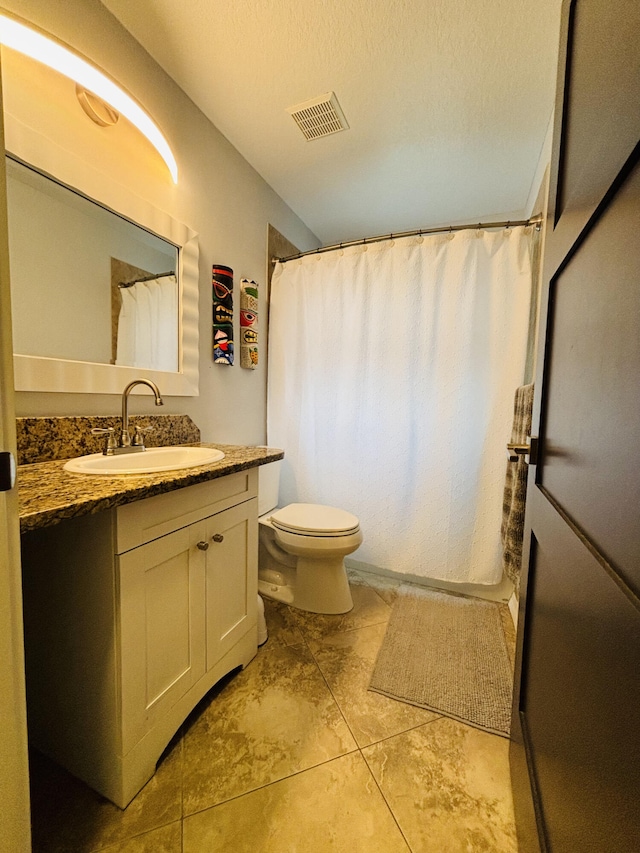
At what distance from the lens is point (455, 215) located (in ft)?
7.29

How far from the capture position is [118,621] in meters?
0.77

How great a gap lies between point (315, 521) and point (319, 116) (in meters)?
1.88

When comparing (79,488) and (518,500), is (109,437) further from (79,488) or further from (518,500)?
(518,500)

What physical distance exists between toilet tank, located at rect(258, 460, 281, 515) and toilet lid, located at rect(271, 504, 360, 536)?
136 mm

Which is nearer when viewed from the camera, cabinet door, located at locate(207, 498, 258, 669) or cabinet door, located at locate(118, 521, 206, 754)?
cabinet door, located at locate(118, 521, 206, 754)

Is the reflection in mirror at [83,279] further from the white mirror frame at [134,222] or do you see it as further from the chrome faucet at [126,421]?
the chrome faucet at [126,421]

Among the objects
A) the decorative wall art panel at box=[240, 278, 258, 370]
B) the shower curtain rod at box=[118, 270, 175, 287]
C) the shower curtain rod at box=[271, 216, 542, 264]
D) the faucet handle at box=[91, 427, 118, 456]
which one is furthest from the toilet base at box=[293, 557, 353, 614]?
the shower curtain rod at box=[271, 216, 542, 264]

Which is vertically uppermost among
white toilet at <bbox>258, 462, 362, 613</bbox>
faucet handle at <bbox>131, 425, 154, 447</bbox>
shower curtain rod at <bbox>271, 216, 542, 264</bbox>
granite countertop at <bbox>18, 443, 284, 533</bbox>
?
shower curtain rod at <bbox>271, 216, 542, 264</bbox>

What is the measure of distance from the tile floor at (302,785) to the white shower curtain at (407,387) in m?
0.83

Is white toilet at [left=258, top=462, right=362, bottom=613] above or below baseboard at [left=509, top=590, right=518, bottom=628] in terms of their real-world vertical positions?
above

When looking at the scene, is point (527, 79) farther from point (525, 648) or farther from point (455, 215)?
point (525, 648)

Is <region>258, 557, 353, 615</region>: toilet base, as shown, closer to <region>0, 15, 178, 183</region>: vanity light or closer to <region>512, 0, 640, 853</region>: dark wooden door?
<region>512, 0, 640, 853</region>: dark wooden door

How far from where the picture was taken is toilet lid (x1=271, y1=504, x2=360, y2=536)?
5.04 ft

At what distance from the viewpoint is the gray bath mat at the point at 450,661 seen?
114 cm
